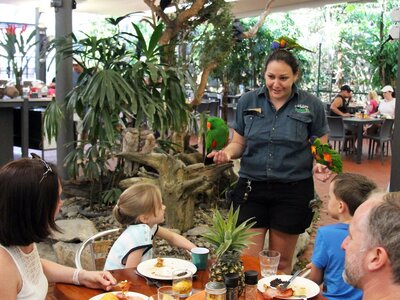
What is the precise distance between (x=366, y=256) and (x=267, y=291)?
2.40 ft

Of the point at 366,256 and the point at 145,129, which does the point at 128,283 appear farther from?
the point at 145,129

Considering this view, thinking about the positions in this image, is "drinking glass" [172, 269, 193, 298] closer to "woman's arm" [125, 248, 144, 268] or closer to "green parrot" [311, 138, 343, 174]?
"woman's arm" [125, 248, 144, 268]

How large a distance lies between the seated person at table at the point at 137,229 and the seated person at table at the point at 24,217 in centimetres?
56

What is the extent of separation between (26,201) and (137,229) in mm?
817

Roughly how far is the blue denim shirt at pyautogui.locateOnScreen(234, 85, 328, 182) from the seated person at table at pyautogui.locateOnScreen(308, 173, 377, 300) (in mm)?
429

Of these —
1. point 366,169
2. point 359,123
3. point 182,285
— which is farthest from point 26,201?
point 359,123

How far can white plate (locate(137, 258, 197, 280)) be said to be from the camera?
208 centimetres

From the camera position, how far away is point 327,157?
2682mm

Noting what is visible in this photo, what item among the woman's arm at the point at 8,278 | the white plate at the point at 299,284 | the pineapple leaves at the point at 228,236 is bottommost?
the white plate at the point at 299,284

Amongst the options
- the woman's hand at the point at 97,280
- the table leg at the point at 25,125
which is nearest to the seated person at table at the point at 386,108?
the table leg at the point at 25,125

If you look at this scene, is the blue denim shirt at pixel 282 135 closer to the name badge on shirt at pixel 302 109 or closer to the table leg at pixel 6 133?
the name badge on shirt at pixel 302 109

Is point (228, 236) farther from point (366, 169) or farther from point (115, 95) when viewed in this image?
point (366, 169)

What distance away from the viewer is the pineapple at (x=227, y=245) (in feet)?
6.01

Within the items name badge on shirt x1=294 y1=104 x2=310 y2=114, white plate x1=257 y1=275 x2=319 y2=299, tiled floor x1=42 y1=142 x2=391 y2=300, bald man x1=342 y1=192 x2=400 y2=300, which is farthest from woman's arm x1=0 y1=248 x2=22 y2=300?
tiled floor x1=42 y1=142 x2=391 y2=300
